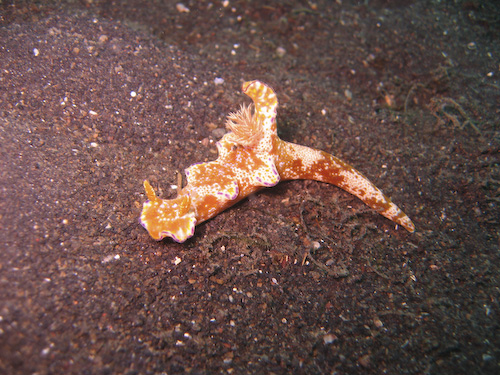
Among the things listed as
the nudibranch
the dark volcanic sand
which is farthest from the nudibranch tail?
the dark volcanic sand

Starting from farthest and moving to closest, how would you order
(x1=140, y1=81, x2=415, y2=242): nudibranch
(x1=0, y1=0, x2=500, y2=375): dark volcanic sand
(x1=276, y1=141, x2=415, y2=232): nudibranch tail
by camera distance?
1. (x1=276, y1=141, x2=415, y2=232): nudibranch tail
2. (x1=140, y1=81, x2=415, y2=242): nudibranch
3. (x1=0, y1=0, x2=500, y2=375): dark volcanic sand

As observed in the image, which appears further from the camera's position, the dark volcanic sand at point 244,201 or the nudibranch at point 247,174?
the nudibranch at point 247,174

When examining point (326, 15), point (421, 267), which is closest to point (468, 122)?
point (421, 267)

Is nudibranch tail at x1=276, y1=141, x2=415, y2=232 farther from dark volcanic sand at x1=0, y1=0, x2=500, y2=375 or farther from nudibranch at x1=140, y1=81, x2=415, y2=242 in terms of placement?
dark volcanic sand at x1=0, y1=0, x2=500, y2=375

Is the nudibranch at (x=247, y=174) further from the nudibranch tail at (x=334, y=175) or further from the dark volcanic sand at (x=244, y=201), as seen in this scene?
the dark volcanic sand at (x=244, y=201)

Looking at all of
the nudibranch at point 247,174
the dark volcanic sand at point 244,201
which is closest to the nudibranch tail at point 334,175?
the nudibranch at point 247,174

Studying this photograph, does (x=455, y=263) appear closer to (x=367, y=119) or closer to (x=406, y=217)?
(x=406, y=217)

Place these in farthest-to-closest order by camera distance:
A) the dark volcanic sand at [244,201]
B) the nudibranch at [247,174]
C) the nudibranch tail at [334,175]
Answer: the nudibranch tail at [334,175] < the nudibranch at [247,174] < the dark volcanic sand at [244,201]

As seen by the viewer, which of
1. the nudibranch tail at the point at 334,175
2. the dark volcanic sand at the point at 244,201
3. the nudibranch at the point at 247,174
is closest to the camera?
the dark volcanic sand at the point at 244,201
